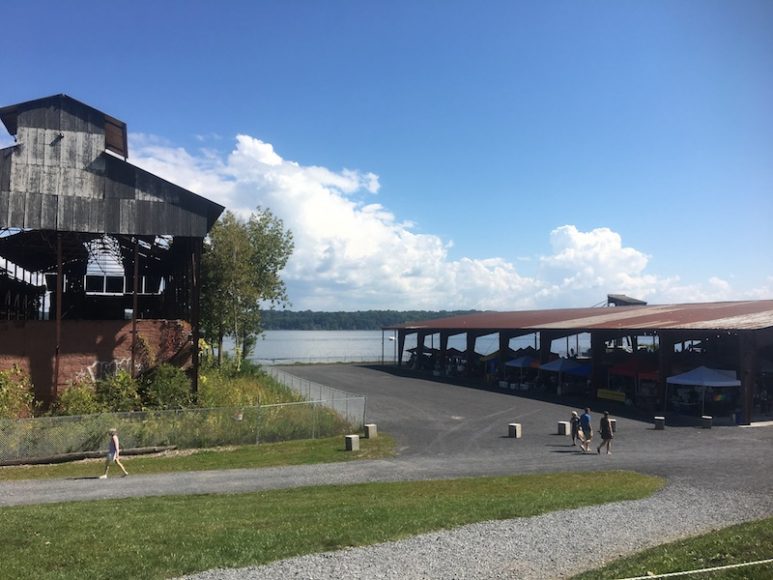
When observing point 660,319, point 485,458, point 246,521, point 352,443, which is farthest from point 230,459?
point 660,319

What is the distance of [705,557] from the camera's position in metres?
9.23

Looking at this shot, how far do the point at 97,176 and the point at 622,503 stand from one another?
26668 millimetres

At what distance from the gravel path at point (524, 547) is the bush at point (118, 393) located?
20.3m

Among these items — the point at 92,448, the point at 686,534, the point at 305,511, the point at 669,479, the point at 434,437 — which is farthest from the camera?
the point at 434,437

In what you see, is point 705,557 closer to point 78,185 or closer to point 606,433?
point 606,433

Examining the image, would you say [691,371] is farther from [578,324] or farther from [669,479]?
[669,479]

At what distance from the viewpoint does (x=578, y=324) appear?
151ft

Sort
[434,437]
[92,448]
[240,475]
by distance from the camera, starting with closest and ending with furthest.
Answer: [240,475], [92,448], [434,437]

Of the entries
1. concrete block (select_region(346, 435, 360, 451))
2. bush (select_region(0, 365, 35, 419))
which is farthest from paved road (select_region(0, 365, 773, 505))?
bush (select_region(0, 365, 35, 419))

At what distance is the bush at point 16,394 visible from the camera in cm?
2536

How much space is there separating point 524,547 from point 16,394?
2389 centimetres

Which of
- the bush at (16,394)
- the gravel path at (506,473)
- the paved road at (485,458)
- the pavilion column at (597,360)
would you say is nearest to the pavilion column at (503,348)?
the pavilion column at (597,360)

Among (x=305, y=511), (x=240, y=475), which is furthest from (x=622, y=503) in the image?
(x=240, y=475)

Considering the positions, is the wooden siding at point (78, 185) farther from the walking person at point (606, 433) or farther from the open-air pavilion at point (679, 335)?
the open-air pavilion at point (679, 335)
